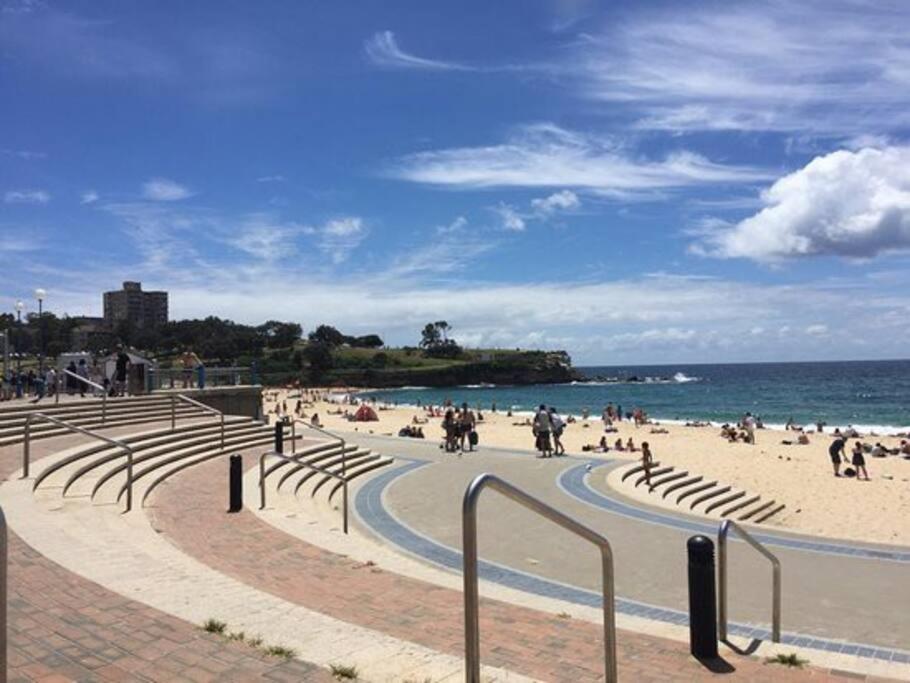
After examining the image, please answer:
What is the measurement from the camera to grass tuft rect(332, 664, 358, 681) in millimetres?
3975

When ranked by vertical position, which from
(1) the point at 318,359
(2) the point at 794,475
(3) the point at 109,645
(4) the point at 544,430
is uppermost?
(1) the point at 318,359

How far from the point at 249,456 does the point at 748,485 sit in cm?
1440

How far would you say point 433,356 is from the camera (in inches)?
6703

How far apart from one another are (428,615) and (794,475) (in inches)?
856

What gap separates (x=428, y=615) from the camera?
5746mm

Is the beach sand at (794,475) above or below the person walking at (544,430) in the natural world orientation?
below

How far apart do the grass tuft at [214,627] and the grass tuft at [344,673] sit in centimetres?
98

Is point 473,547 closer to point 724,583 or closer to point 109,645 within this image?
point 109,645

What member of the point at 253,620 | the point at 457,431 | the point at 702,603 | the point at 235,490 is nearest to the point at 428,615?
the point at 253,620

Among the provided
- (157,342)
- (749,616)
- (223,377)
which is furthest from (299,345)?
(749,616)

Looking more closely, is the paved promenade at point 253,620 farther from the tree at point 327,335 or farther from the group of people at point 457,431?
the tree at point 327,335

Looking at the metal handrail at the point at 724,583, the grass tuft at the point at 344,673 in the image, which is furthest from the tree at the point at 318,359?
the grass tuft at the point at 344,673

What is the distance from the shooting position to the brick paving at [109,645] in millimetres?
3918

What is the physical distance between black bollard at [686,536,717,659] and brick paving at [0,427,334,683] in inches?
102
